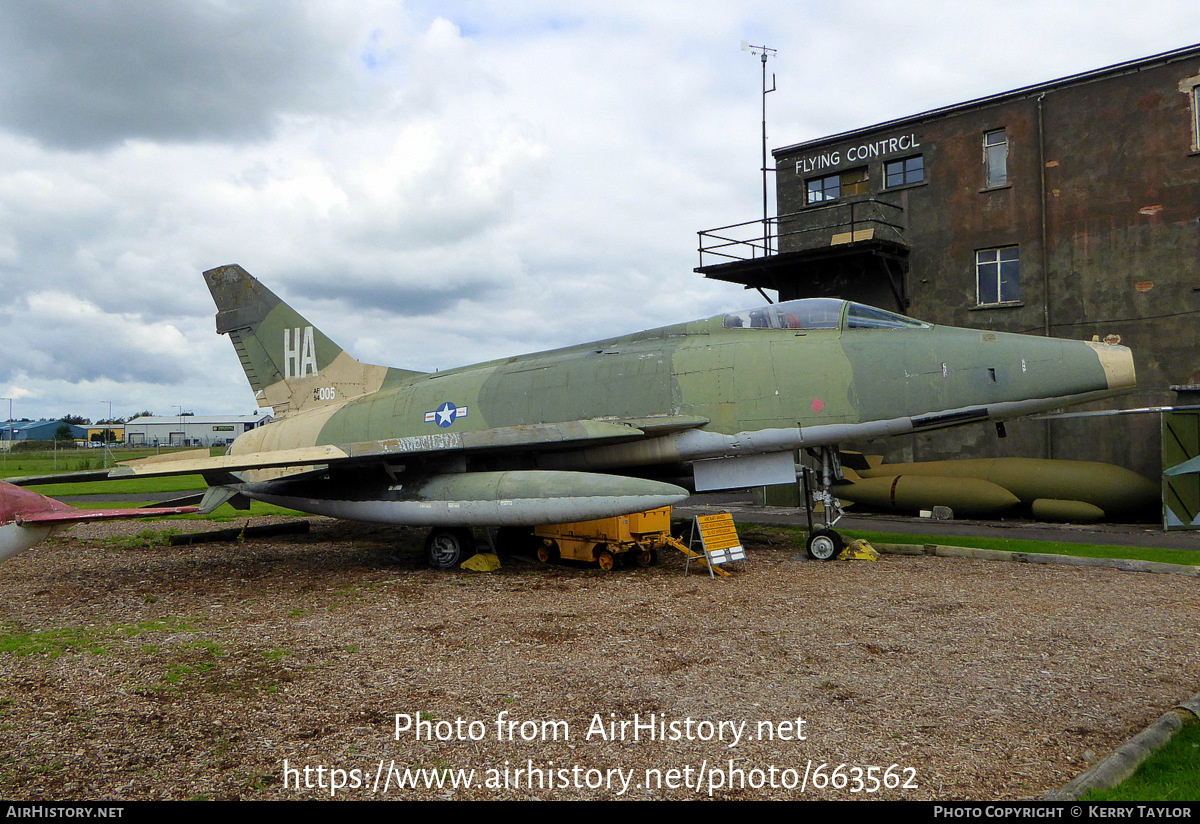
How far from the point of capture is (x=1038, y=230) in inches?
744

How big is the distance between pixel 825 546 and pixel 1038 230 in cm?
1269

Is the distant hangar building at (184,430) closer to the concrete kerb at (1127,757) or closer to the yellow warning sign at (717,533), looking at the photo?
→ the yellow warning sign at (717,533)

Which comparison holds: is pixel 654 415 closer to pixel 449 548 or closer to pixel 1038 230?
pixel 449 548

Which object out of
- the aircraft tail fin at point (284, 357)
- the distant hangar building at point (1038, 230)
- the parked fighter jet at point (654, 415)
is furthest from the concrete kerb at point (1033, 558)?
the aircraft tail fin at point (284, 357)

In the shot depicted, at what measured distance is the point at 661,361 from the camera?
11.6 metres

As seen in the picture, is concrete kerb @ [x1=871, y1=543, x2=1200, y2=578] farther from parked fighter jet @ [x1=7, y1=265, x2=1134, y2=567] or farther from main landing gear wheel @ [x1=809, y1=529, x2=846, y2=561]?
parked fighter jet @ [x1=7, y1=265, x2=1134, y2=567]

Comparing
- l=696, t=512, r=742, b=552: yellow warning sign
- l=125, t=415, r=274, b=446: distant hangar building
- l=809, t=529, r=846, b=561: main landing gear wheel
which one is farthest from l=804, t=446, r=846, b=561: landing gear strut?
l=125, t=415, r=274, b=446: distant hangar building

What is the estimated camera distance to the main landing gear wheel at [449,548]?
1184 cm

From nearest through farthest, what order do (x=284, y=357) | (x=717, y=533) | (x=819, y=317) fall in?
1. (x=717, y=533)
2. (x=819, y=317)
3. (x=284, y=357)

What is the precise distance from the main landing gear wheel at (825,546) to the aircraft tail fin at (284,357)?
9.22m

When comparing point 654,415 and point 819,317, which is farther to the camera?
point 654,415

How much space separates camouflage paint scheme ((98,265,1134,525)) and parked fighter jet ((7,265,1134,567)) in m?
0.03

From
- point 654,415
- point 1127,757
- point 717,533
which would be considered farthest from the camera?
point 654,415

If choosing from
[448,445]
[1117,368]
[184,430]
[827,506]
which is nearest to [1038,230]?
[1117,368]
